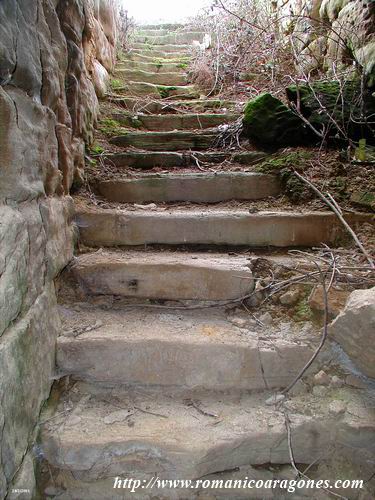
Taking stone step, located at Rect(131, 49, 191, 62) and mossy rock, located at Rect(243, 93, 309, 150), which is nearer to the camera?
mossy rock, located at Rect(243, 93, 309, 150)

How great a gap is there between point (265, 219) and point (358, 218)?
0.49m

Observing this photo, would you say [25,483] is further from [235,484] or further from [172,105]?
[172,105]

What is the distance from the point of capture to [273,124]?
2.28 m

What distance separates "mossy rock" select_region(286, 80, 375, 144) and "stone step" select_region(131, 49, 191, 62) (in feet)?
11.6

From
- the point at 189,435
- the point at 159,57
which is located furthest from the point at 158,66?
the point at 189,435

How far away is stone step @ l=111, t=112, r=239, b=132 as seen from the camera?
119 inches

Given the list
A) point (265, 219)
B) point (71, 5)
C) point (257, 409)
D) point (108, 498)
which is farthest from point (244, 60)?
point (108, 498)

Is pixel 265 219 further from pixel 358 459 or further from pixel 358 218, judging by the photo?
pixel 358 459

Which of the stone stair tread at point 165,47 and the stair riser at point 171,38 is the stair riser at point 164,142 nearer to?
the stone stair tread at point 165,47

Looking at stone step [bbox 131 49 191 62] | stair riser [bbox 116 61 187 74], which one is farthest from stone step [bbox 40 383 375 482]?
stone step [bbox 131 49 191 62]

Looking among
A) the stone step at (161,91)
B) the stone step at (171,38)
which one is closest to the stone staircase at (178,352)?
the stone step at (161,91)

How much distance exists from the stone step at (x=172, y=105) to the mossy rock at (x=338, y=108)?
115 cm

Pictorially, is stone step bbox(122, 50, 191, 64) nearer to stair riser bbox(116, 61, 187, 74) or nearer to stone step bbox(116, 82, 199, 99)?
stair riser bbox(116, 61, 187, 74)

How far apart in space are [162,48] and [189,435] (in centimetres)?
634
